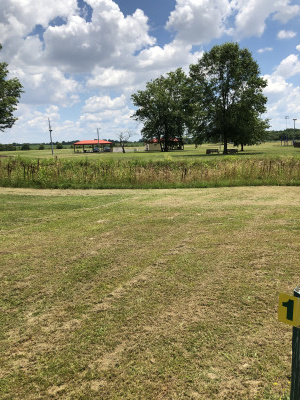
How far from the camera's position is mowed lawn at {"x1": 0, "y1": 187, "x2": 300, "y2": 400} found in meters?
2.65

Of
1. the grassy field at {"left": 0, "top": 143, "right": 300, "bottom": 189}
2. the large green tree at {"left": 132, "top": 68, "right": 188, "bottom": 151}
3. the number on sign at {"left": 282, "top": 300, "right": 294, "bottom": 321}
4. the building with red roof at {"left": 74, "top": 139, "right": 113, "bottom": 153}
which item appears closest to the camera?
the number on sign at {"left": 282, "top": 300, "right": 294, "bottom": 321}

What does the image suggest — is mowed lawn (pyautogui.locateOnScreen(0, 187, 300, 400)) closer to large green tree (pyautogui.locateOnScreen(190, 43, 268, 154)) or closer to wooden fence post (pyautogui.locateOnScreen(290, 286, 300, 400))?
wooden fence post (pyautogui.locateOnScreen(290, 286, 300, 400))

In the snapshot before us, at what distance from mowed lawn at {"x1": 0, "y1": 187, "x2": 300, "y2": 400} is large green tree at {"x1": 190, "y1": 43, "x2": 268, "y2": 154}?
4194cm

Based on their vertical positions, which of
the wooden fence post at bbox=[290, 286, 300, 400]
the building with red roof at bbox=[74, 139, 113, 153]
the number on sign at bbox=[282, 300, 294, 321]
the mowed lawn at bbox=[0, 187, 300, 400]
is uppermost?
the building with red roof at bbox=[74, 139, 113, 153]

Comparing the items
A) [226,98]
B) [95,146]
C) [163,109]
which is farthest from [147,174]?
[95,146]

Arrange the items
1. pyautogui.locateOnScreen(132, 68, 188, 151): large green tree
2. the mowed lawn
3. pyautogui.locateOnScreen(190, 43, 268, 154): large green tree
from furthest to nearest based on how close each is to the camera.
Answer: pyautogui.locateOnScreen(132, 68, 188, 151): large green tree < pyautogui.locateOnScreen(190, 43, 268, 154): large green tree < the mowed lawn

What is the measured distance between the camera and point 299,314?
1677mm

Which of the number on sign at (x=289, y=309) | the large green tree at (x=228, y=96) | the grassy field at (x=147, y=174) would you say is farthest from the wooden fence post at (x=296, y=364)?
the large green tree at (x=228, y=96)

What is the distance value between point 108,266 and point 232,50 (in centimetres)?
4968

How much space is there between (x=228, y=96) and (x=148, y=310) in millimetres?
49857

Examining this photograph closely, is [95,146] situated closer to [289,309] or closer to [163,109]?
[163,109]

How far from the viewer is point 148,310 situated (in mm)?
3715

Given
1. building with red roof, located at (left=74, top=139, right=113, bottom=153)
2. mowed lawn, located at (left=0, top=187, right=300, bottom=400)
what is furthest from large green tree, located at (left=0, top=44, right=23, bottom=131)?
mowed lawn, located at (left=0, top=187, right=300, bottom=400)

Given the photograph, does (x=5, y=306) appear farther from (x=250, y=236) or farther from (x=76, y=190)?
(x=76, y=190)
